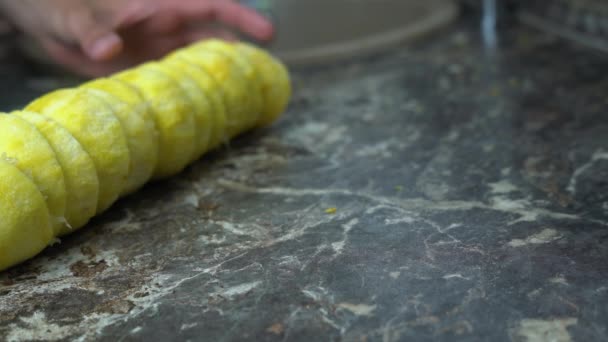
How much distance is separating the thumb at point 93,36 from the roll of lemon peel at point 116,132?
339 mm

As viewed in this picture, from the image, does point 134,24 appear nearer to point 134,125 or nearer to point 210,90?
point 210,90

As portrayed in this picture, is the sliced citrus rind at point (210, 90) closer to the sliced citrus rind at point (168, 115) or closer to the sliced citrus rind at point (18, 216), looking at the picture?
the sliced citrus rind at point (168, 115)

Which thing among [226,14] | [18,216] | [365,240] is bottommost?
[365,240]

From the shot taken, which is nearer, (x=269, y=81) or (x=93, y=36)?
(x=269, y=81)

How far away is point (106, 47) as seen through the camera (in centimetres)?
195

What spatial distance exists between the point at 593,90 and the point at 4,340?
63.4 inches

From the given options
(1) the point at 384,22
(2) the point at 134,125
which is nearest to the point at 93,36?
(2) the point at 134,125

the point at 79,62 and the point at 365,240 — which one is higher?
the point at 79,62

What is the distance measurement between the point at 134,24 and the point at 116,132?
99cm

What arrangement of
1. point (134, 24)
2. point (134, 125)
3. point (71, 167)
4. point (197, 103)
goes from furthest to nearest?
1. point (134, 24)
2. point (197, 103)
3. point (134, 125)
4. point (71, 167)

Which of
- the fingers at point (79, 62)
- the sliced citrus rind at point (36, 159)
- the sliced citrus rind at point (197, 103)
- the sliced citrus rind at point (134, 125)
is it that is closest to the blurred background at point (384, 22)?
the fingers at point (79, 62)

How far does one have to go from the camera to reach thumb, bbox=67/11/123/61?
195cm

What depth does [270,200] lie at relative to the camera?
4.69 feet

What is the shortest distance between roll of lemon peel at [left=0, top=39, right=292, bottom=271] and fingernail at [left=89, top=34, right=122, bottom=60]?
12.9 inches
